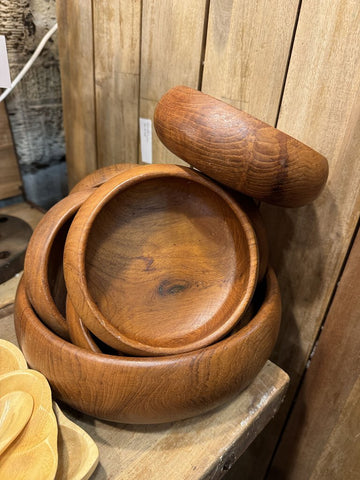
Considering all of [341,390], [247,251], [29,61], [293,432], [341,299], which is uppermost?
[29,61]

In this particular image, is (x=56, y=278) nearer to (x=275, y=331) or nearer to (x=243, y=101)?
(x=275, y=331)

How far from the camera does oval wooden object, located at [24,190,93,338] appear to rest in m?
0.43

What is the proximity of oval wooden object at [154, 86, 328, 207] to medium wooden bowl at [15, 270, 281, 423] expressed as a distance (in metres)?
0.17

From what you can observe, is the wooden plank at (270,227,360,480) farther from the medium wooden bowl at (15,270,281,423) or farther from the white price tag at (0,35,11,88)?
the white price tag at (0,35,11,88)

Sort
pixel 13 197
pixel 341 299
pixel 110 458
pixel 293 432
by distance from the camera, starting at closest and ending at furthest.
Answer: pixel 110 458 < pixel 341 299 < pixel 293 432 < pixel 13 197

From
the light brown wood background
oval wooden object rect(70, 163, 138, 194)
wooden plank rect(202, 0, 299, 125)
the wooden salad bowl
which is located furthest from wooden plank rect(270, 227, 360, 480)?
oval wooden object rect(70, 163, 138, 194)

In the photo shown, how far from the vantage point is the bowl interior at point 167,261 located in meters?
0.46

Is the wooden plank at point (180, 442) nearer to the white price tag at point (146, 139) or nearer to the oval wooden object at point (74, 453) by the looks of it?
the oval wooden object at point (74, 453)

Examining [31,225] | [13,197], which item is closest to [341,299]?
[31,225]

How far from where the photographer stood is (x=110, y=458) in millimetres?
413

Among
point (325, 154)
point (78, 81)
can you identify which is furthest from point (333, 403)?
point (78, 81)

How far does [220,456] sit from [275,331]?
0.55 ft

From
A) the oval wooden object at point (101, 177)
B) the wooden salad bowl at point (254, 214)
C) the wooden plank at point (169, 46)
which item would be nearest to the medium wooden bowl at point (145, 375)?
the wooden salad bowl at point (254, 214)

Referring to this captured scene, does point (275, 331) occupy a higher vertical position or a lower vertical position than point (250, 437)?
higher
